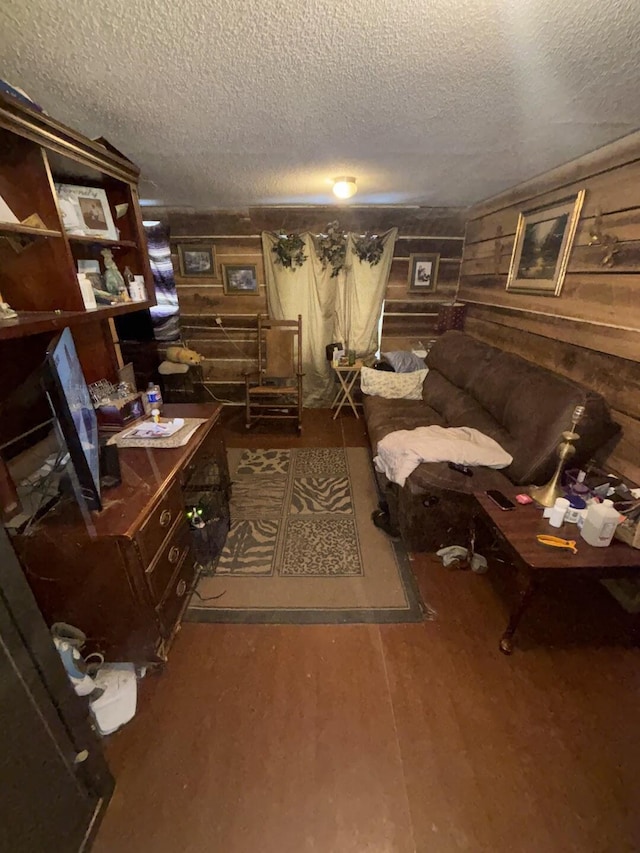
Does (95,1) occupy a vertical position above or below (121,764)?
above

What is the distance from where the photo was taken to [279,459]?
10.0 ft

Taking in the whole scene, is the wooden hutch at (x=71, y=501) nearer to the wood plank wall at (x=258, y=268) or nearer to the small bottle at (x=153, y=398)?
the small bottle at (x=153, y=398)

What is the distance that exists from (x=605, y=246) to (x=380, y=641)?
223 cm

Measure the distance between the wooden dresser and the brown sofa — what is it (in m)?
1.22

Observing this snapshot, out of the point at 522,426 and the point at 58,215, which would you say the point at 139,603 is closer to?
the point at 58,215

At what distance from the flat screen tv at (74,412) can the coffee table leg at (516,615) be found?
161 centimetres

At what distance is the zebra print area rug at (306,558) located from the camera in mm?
1709

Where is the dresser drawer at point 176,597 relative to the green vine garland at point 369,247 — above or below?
below

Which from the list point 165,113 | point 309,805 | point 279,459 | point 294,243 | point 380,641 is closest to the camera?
point 309,805

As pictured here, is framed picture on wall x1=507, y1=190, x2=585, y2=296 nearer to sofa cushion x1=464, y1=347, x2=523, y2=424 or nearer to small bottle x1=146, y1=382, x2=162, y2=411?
sofa cushion x1=464, y1=347, x2=523, y2=424

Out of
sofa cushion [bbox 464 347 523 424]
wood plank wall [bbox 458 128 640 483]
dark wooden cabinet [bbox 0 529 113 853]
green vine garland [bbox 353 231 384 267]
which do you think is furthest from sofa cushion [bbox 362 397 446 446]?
dark wooden cabinet [bbox 0 529 113 853]

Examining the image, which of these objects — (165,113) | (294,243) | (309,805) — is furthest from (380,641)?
(294,243)

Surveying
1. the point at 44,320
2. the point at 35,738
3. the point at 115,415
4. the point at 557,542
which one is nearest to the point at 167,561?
the point at 35,738

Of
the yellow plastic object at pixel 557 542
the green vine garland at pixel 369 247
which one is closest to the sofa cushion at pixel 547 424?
the yellow plastic object at pixel 557 542
